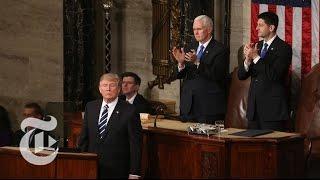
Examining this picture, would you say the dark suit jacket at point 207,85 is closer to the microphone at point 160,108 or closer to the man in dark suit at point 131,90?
the man in dark suit at point 131,90

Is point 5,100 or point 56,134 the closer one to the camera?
point 56,134

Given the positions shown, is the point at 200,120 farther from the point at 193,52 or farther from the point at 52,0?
the point at 52,0

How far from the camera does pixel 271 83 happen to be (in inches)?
337

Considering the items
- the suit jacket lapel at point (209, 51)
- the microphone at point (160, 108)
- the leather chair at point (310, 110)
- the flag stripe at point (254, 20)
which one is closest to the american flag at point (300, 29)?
the flag stripe at point (254, 20)

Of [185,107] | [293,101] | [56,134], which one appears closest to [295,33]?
[293,101]

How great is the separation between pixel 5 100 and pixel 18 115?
298mm

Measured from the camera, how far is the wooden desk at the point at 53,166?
22.1 ft

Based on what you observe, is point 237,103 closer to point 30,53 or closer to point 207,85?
point 207,85

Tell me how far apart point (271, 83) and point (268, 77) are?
128mm

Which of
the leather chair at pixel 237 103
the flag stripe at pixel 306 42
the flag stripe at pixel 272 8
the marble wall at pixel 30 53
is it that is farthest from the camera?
the marble wall at pixel 30 53

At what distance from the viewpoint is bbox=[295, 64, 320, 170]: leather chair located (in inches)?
347

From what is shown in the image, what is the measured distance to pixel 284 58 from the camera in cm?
848

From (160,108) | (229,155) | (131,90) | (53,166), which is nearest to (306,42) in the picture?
(160,108)

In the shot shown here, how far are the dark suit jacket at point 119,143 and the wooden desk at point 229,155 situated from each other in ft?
2.59
